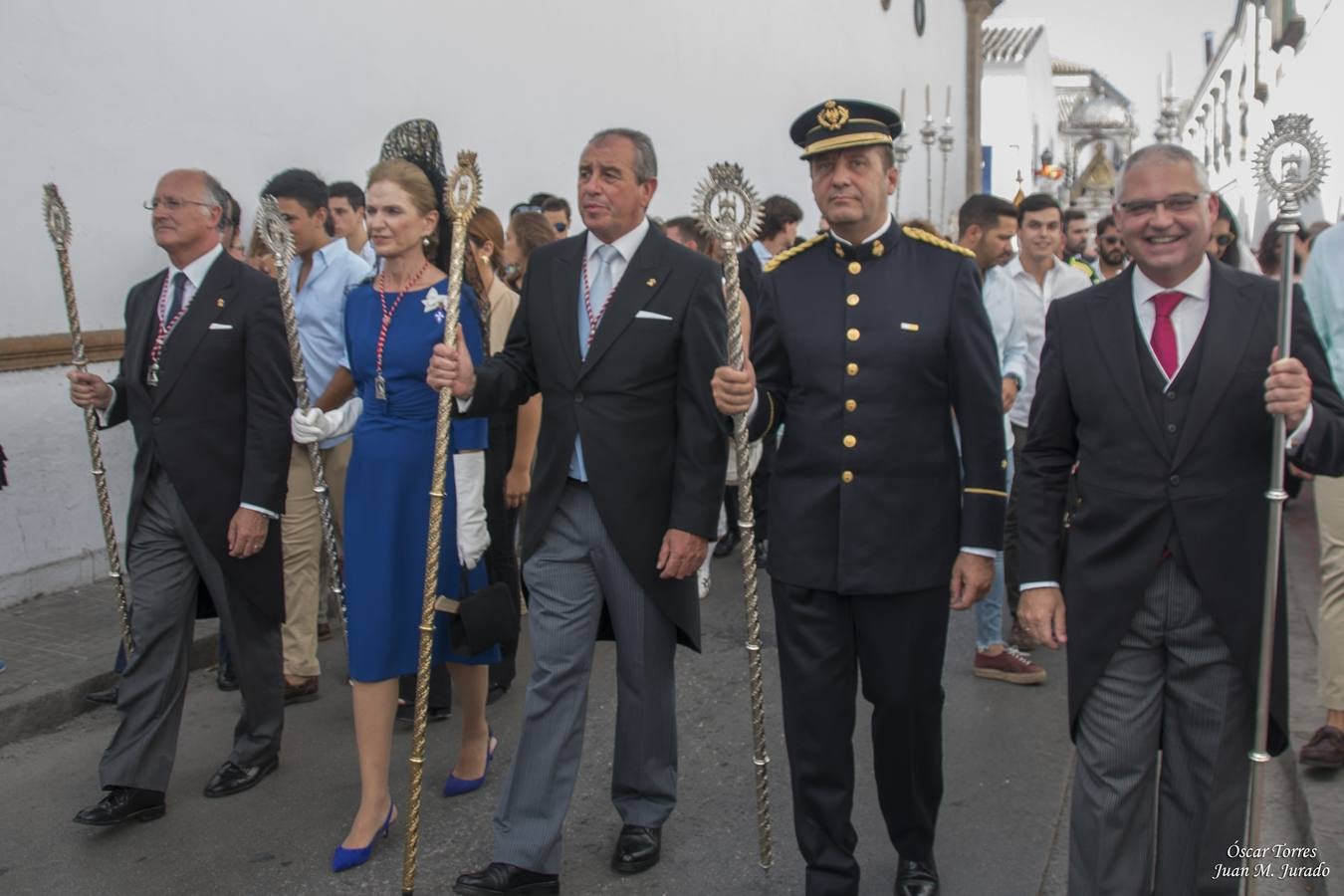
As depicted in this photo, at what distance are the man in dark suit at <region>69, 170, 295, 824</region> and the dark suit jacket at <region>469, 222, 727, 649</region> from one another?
1.03 m

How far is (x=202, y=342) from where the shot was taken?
4500 millimetres

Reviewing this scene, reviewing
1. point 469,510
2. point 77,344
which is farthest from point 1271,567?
point 77,344

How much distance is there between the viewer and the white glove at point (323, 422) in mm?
4383

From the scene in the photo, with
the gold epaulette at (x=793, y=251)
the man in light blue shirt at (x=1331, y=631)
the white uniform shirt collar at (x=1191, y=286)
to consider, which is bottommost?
the man in light blue shirt at (x=1331, y=631)

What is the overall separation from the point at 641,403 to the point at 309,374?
2.53 metres

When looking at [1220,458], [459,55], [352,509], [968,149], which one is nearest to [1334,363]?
[1220,458]

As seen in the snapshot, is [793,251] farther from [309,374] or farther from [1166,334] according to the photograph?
[309,374]

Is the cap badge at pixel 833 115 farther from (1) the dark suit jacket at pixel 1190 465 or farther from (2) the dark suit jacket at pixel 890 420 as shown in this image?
(1) the dark suit jacket at pixel 1190 465

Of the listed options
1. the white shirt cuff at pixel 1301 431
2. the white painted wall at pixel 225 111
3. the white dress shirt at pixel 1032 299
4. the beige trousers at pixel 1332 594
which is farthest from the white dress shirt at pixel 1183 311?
the white painted wall at pixel 225 111

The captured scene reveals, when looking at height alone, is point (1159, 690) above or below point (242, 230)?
below

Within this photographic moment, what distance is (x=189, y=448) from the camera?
4.50 m

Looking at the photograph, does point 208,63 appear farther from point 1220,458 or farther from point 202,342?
point 1220,458

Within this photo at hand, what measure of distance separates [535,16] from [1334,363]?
9127 millimetres

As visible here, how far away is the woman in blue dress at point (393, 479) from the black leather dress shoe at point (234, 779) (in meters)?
0.75
